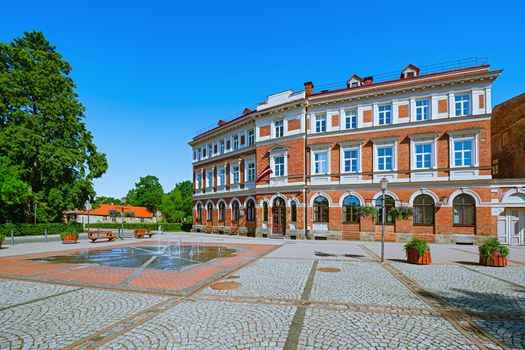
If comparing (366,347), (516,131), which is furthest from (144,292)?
(516,131)

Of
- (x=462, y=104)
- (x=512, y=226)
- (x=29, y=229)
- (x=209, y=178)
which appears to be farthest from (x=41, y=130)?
(x=512, y=226)

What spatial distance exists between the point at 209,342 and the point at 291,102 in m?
23.3

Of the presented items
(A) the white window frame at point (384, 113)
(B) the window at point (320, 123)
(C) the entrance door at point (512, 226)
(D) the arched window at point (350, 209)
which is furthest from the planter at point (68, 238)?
(C) the entrance door at point (512, 226)

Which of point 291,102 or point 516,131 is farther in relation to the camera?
point 291,102

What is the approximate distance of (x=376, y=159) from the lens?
22.5m

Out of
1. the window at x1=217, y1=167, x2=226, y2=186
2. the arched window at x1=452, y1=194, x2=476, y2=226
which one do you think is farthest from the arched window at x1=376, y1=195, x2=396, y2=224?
the window at x1=217, y1=167, x2=226, y2=186

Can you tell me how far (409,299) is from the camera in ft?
21.9

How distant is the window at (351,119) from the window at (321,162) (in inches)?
123

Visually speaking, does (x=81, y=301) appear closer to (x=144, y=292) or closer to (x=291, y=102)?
(x=144, y=292)

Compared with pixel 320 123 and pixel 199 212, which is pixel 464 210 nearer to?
pixel 320 123

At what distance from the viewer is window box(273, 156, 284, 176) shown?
2632 centimetres

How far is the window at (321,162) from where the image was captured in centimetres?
2445

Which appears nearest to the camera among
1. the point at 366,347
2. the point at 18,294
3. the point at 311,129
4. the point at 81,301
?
the point at 366,347

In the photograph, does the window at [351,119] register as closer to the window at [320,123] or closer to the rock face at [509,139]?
the window at [320,123]
